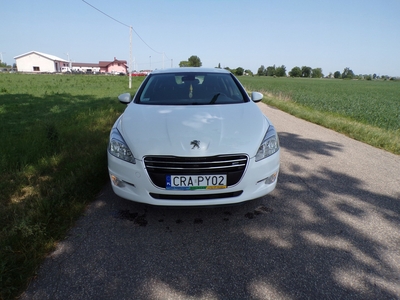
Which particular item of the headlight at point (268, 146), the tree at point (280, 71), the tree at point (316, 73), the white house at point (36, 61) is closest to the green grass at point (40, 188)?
the headlight at point (268, 146)

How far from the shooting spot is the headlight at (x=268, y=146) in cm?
251

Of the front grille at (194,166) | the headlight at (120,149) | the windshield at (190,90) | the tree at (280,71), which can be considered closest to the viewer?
the front grille at (194,166)

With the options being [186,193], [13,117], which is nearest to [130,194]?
[186,193]

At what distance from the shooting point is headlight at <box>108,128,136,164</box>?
2455mm

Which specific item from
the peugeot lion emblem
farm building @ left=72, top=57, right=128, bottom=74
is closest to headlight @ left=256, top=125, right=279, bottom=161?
the peugeot lion emblem

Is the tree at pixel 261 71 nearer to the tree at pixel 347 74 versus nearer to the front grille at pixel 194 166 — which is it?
the tree at pixel 347 74

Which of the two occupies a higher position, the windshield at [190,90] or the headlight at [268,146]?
the windshield at [190,90]

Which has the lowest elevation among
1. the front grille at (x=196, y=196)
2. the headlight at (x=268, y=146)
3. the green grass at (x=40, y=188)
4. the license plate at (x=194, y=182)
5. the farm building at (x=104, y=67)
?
the farm building at (x=104, y=67)

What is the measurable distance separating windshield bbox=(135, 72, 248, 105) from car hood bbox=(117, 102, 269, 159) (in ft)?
0.92

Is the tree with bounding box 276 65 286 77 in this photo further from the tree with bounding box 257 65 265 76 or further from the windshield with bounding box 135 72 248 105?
the windshield with bounding box 135 72 248 105

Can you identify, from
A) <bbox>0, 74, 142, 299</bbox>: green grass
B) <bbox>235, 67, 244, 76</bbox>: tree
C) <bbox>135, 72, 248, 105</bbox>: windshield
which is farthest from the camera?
<bbox>235, 67, 244, 76</bbox>: tree

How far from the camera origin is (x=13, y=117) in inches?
315

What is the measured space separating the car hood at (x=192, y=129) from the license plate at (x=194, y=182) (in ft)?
0.65

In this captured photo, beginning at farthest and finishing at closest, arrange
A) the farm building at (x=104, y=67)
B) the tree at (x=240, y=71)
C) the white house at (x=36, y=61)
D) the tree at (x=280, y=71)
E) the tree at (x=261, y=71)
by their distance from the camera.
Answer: the tree at (x=261, y=71) → the tree at (x=280, y=71) → the tree at (x=240, y=71) → the farm building at (x=104, y=67) → the white house at (x=36, y=61)
